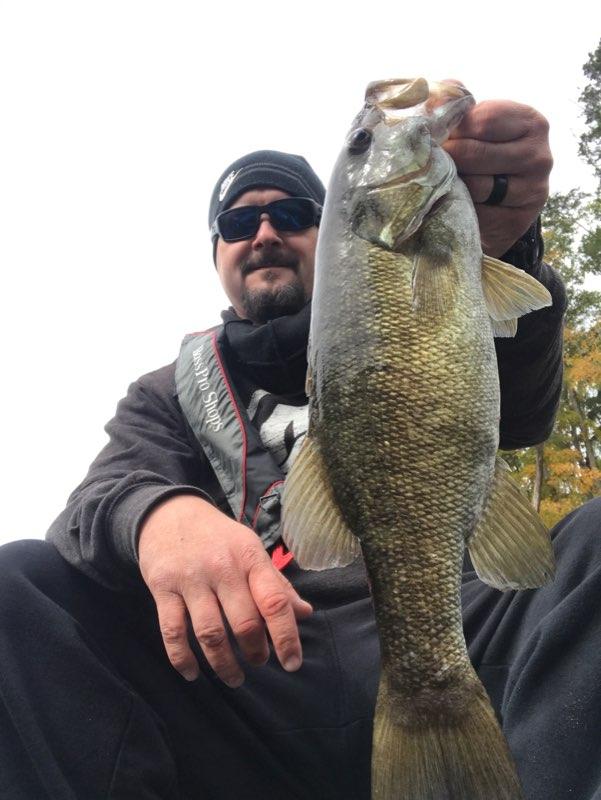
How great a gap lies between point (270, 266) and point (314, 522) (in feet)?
5.93

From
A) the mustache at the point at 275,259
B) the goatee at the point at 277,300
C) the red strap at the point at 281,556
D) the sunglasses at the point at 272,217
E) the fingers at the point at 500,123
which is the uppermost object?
the fingers at the point at 500,123

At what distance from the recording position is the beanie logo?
3.39m

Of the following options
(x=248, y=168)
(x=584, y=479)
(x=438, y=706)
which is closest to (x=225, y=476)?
(x=438, y=706)

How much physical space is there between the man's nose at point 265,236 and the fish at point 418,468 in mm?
1377

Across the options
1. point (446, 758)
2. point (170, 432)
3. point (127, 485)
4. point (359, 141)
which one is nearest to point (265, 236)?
point (170, 432)

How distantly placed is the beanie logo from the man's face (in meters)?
0.13

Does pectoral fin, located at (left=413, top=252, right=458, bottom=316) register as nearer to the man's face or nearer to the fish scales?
the fish scales

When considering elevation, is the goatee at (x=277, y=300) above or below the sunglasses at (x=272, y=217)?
below

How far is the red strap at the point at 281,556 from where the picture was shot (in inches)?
93.9

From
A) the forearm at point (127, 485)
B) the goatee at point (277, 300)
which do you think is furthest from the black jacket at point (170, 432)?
the goatee at point (277, 300)

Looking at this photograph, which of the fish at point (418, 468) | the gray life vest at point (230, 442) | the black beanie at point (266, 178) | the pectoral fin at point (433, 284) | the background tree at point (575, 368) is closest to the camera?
the fish at point (418, 468)

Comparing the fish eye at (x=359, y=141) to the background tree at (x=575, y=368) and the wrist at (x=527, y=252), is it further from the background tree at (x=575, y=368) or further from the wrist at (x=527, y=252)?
the background tree at (x=575, y=368)

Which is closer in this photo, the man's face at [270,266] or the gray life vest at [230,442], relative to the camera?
the gray life vest at [230,442]

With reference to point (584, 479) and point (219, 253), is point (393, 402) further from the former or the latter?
point (584, 479)
